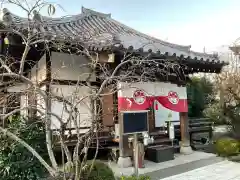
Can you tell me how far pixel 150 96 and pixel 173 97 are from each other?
128 centimetres

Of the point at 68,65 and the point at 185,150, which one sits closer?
the point at 68,65

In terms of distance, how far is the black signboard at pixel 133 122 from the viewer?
7734mm

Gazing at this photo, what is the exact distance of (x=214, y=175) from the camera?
272 inches

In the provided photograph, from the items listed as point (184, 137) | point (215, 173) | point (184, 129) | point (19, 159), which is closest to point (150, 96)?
point (184, 129)

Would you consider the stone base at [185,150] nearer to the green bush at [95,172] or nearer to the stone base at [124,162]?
the stone base at [124,162]

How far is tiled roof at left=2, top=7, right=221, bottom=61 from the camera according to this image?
590 cm

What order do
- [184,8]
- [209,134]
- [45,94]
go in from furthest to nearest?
1. [209,134]
2. [184,8]
3. [45,94]

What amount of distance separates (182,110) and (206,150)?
8.53 ft

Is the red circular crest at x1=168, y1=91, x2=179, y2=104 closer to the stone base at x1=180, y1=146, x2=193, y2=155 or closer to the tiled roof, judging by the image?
the tiled roof

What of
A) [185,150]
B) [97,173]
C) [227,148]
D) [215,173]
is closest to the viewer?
[97,173]

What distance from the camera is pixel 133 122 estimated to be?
25.8ft

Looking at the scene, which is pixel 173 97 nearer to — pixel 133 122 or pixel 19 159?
pixel 133 122

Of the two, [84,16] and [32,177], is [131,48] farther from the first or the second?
[84,16]

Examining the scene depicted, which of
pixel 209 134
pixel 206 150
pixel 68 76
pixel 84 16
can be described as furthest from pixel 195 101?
pixel 68 76
